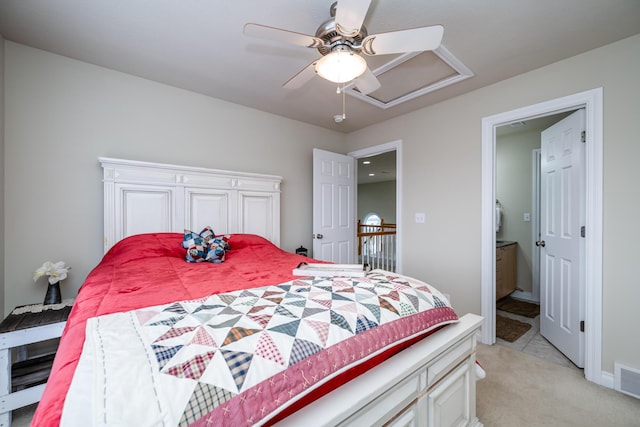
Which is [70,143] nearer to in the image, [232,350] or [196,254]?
[196,254]

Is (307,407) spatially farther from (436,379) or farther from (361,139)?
(361,139)

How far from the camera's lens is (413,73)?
2.38 meters

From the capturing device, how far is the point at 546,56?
209 cm

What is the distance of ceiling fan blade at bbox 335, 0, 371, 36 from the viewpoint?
46.9 inches

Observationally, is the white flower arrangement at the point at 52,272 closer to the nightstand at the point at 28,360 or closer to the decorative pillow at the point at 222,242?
the nightstand at the point at 28,360

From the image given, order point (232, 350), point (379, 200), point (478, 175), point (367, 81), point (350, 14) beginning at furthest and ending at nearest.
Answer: point (379, 200) → point (478, 175) → point (367, 81) → point (350, 14) → point (232, 350)

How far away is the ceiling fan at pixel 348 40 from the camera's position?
4.23ft

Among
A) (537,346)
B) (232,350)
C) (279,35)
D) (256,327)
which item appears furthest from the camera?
(537,346)

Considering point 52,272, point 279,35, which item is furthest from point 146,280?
point 279,35

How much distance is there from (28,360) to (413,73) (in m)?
3.67

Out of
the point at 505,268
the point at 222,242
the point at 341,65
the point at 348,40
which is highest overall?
the point at 348,40

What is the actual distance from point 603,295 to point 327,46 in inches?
104

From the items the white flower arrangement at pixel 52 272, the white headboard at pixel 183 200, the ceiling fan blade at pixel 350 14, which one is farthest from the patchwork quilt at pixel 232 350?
the white headboard at pixel 183 200

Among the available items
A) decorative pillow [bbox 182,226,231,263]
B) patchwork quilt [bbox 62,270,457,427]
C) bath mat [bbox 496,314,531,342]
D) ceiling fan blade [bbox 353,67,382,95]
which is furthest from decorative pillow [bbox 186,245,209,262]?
bath mat [bbox 496,314,531,342]
